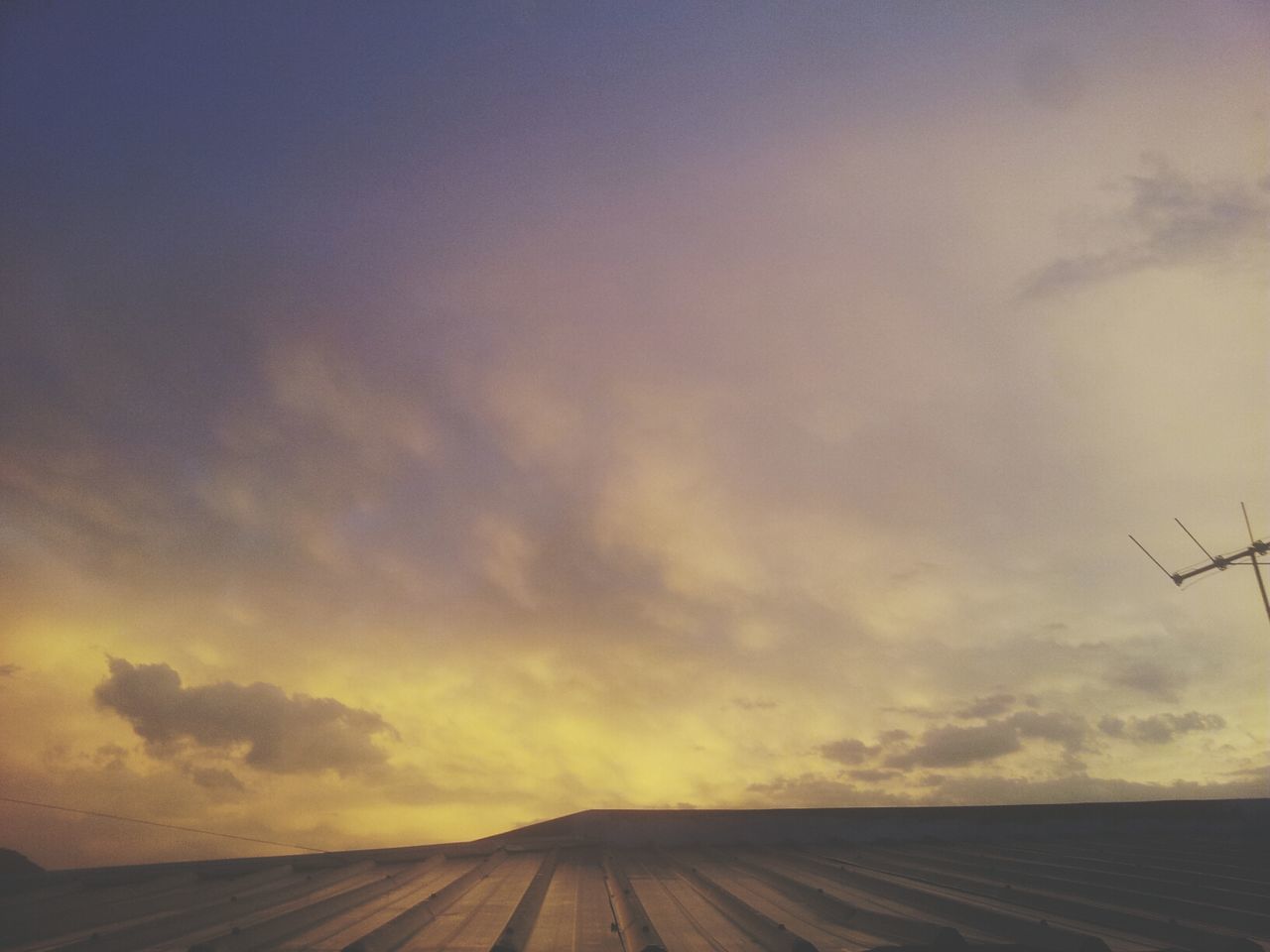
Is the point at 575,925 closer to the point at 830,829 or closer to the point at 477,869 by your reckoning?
the point at 477,869

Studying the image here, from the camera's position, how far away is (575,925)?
11.4 metres

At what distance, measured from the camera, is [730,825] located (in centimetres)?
2222

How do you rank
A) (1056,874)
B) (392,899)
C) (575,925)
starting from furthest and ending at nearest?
(1056,874), (392,899), (575,925)

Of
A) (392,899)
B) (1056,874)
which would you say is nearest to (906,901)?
(1056,874)

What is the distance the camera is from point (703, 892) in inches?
557

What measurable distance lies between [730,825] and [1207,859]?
1176 cm

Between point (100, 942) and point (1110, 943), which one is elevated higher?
point (100, 942)

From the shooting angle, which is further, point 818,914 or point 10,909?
point 10,909

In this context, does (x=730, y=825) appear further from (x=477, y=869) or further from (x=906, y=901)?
(x=906, y=901)

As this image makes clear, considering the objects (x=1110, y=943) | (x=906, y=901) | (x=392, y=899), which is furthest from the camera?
(x=392, y=899)

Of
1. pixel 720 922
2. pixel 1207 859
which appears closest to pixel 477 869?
pixel 720 922

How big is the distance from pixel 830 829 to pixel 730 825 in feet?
10.6

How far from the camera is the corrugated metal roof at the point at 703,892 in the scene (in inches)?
398

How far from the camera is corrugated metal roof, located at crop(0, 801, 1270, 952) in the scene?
398 inches
